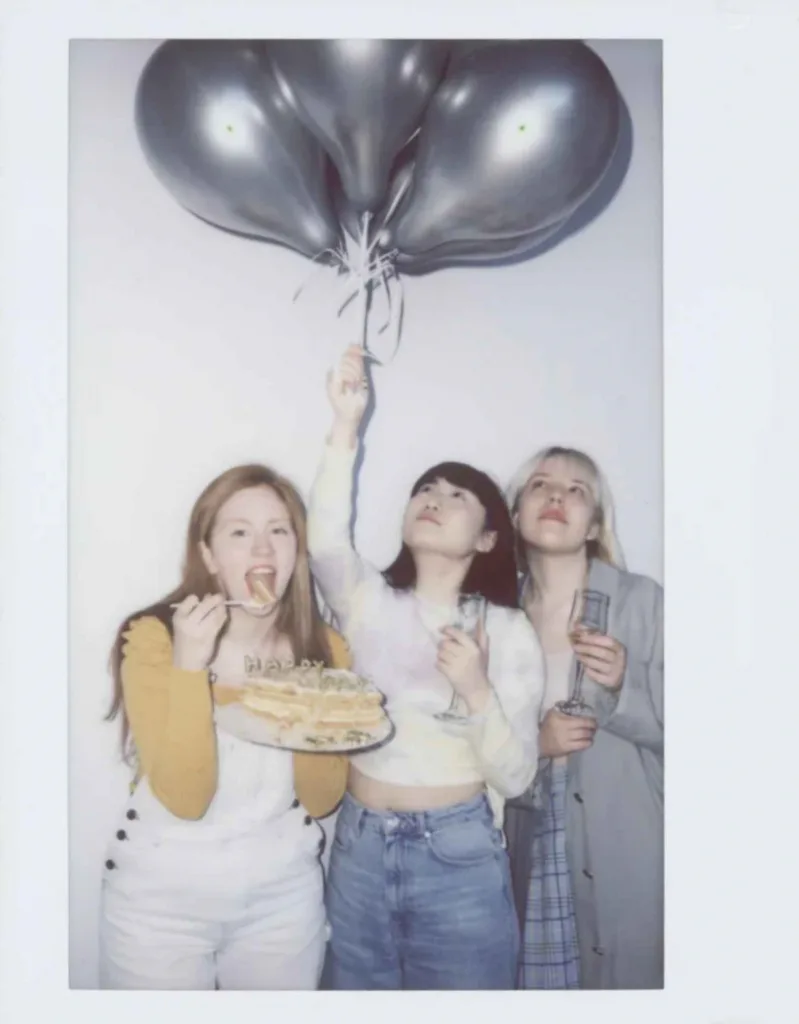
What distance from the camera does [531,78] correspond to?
5.10 feet

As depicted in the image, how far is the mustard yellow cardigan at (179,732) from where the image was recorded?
1.57 meters

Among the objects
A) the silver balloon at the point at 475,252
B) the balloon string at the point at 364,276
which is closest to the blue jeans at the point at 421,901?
the balloon string at the point at 364,276

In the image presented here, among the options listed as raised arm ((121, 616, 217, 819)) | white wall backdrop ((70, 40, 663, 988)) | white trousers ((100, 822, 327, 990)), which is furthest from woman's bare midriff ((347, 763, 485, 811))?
white wall backdrop ((70, 40, 663, 988))

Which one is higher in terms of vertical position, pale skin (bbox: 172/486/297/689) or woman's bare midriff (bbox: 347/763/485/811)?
pale skin (bbox: 172/486/297/689)

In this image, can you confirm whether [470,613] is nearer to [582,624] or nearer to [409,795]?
[582,624]

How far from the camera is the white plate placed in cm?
157

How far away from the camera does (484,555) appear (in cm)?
158

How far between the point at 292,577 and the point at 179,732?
26 cm

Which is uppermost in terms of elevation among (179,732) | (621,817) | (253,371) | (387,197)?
(387,197)

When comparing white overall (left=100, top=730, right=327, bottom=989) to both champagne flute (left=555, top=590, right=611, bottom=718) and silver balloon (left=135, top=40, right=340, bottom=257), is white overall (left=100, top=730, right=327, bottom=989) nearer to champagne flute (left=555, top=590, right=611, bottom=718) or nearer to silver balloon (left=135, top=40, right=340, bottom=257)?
champagne flute (left=555, top=590, right=611, bottom=718)

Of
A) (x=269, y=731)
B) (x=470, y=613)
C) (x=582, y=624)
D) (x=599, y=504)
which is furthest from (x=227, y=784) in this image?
(x=599, y=504)

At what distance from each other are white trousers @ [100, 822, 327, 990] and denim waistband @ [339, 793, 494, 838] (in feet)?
0.24
